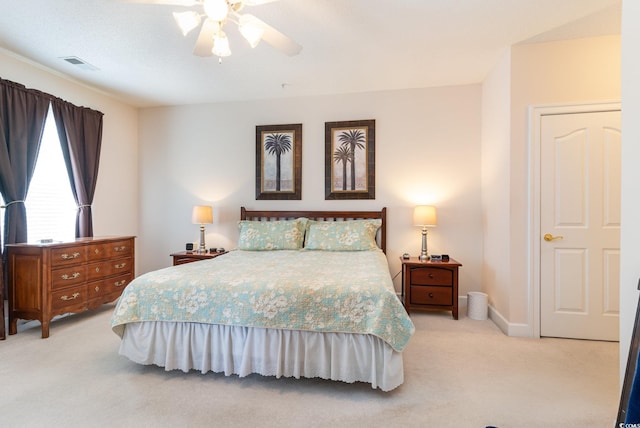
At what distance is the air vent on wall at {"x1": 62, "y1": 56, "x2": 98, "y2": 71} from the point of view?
10.4 feet

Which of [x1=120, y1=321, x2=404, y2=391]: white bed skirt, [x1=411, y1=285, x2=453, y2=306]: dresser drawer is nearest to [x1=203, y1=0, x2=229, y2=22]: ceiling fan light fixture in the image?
[x1=120, y1=321, x2=404, y2=391]: white bed skirt

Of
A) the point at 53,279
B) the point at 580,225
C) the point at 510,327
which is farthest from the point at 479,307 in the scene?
the point at 53,279

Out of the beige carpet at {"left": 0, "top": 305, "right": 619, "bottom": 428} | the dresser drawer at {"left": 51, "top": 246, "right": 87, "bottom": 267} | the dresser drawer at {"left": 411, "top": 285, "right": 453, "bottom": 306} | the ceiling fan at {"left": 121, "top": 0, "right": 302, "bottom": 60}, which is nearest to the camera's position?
the beige carpet at {"left": 0, "top": 305, "right": 619, "bottom": 428}

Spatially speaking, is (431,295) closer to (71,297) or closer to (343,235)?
(343,235)

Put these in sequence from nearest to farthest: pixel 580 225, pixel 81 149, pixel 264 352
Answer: pixel 264 352 < pixel 580 225 < pixel 81 149

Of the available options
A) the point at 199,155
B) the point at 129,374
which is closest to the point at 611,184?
the point at 129,374

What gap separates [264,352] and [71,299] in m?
2.40

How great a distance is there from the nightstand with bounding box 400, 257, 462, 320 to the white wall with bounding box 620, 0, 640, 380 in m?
2.00

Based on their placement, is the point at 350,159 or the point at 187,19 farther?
the point at 350,159

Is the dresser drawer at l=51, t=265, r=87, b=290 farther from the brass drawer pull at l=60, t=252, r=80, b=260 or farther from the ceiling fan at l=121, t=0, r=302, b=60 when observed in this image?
the ceiling fan at l=121, t=0, r=302, b=60

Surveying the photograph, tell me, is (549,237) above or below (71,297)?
above

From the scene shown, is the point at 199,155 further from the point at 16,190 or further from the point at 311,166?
the point at 16,190

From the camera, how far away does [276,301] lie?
6.59ft

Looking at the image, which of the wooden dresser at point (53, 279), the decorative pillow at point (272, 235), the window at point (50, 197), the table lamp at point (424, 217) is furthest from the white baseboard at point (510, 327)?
the window at point (50, 197)
